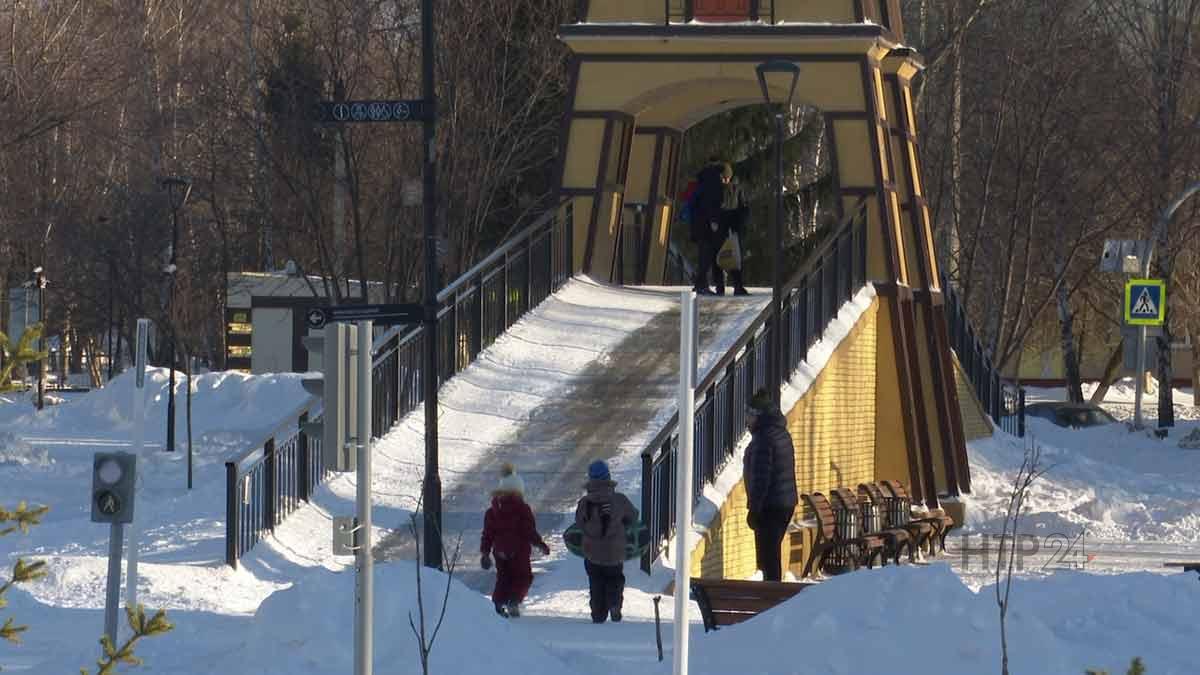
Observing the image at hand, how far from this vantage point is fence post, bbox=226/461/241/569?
674 inches

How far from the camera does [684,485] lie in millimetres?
7926

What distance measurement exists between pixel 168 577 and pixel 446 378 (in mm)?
7124

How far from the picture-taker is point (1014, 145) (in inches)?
2036

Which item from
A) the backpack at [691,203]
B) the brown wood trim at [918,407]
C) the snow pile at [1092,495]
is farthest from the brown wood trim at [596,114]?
the snow pile at [1092,495]

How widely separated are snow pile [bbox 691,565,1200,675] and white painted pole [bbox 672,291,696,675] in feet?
11.3

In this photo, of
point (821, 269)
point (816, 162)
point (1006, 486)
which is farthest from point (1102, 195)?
point (821, 269)

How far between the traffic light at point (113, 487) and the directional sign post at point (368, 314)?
1.45 meters

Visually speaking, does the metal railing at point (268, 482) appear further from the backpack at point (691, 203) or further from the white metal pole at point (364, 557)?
the backpack at point (691, 203)

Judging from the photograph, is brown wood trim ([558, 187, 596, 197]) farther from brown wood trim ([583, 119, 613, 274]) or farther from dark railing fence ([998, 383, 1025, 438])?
dark railing fence ([998, 383, 1025, 438])

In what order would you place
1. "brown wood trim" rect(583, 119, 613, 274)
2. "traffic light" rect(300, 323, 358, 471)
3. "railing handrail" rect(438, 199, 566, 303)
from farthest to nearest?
"brown wood trim" rect(583, 119, 613, 274), "railing handrail" rect(438, 199, 566, 303), "traffic light" rect(300, 323, 358, 471)

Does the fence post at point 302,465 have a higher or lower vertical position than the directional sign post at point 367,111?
lower

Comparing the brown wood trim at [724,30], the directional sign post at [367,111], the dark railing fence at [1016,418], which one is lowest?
the dark railing fence at [1016,418]

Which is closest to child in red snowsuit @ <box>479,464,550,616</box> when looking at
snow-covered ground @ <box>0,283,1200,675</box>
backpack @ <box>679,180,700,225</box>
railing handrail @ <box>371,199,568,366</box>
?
snow-covered ground @ <box>0,283,1200,675</box>

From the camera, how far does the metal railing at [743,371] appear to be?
1778 cm
